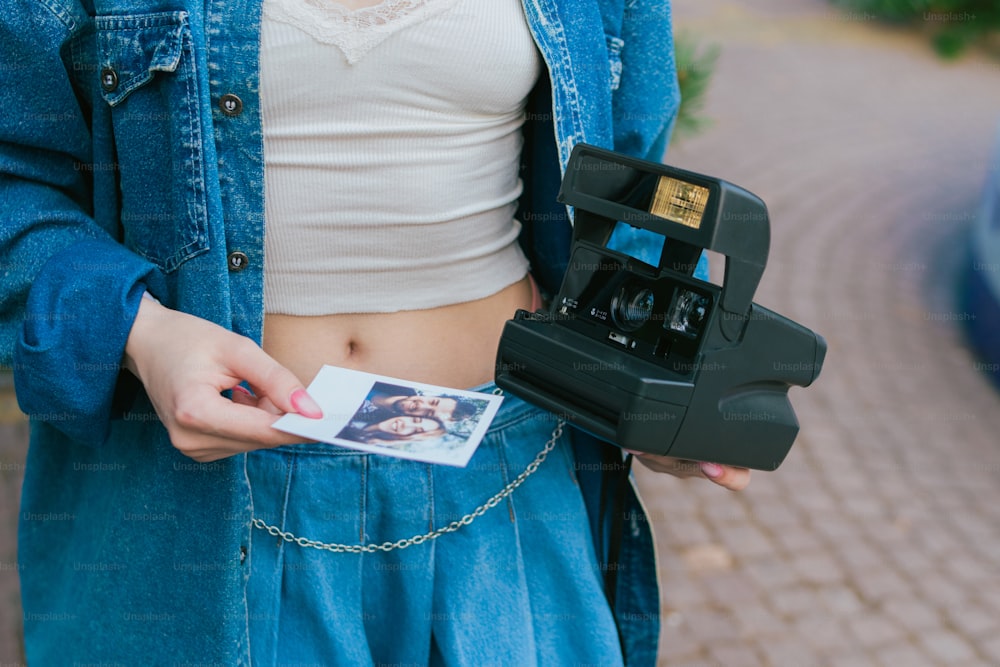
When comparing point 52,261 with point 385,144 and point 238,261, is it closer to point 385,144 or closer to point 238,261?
point 238,261

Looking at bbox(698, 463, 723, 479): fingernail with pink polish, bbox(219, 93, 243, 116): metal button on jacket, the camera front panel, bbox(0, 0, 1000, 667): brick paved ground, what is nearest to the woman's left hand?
bbox(698, 463, 723, 479): fingernail with pink polish

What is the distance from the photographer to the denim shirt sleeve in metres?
1.25

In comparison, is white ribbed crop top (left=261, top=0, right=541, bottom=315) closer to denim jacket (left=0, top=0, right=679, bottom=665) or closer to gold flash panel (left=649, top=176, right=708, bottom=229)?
denim jacket (left=0, top=0, right=679, bottom=665)

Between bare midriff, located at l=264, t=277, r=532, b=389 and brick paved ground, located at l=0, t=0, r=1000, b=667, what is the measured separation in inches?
83.9

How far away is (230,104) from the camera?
1.28 metres

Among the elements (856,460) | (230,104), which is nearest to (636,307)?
(230,104)

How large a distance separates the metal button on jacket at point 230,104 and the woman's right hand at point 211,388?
272mm

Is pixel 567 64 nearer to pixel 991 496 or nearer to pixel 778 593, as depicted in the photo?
pixel 778 593

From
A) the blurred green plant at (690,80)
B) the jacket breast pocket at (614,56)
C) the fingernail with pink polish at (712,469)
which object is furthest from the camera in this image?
the blurred green plant at (690,80)

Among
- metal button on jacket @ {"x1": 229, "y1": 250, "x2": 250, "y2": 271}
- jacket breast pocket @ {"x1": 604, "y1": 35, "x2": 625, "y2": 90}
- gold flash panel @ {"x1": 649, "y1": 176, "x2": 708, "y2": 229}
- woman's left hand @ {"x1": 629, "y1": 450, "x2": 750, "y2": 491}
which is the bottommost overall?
woman's left hand @ {"x1": 629, "y1": 450, "x2": 750, "y2": 491}

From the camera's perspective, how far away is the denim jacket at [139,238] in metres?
1.26

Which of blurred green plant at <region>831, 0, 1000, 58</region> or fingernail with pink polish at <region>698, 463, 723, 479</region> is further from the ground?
A: fingernail with pink polish at <region>698, 463, 723, 479</region>

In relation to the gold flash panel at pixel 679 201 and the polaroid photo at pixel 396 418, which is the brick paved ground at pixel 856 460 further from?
the gold flash panel at pixel 679 201

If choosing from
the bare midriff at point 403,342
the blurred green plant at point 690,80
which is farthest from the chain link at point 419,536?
the blurred green plant at point 690,80
